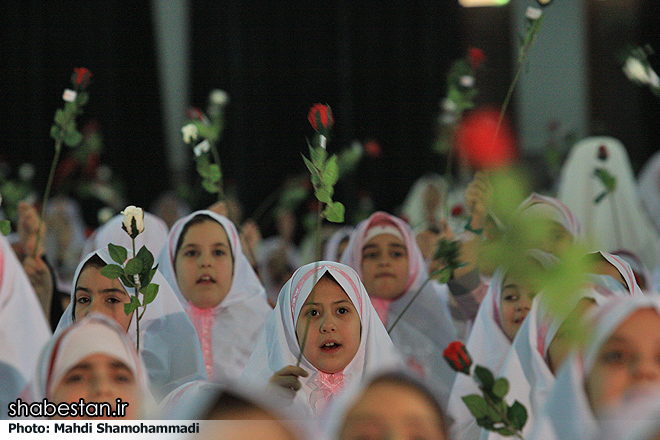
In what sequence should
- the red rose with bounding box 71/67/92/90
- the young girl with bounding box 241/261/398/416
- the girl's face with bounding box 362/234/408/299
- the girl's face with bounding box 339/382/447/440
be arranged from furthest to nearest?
the girl's face with bounding box 362/234/408/299
the red rose with bounding box 71/67/92/90
the young girl with bounding box 241/261/398/416
the girl's face with bounding box 339/382/447/440

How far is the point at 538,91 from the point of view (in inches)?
264

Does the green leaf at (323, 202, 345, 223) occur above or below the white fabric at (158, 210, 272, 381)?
above

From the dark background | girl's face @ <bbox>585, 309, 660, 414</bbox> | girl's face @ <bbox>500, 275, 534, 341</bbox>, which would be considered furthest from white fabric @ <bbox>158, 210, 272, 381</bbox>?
the dark background

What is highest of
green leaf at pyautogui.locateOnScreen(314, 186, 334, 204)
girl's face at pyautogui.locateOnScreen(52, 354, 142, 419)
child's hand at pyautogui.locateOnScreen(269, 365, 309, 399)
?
green leaf at pyautogui.locateOnScreen(314, 186, 334, 204)

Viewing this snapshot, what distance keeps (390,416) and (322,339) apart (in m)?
0.67

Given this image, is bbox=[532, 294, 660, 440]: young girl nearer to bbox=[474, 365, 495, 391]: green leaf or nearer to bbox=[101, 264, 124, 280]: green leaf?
bbox=[474, 365, 495, 391]: green leaf

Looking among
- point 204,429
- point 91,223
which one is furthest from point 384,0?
point 204,429

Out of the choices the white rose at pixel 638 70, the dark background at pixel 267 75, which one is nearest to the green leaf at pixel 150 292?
the white rose at pixel 638 70

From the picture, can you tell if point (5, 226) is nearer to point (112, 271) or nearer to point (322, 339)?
point (112, 271)

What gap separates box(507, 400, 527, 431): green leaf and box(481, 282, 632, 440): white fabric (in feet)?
1.01

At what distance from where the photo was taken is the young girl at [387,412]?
3.48 feet

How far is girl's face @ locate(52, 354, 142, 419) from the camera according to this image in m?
1.26

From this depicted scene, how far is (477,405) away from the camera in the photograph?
3.98 feet

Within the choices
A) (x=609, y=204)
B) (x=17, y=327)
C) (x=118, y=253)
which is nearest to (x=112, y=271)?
(x=118, y=253)
